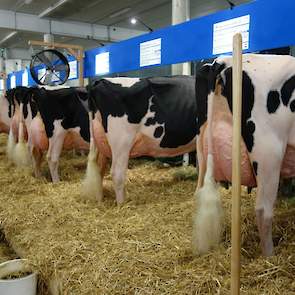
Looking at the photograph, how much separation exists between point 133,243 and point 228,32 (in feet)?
7.69

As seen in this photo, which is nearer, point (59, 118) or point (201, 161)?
point (201, 161)

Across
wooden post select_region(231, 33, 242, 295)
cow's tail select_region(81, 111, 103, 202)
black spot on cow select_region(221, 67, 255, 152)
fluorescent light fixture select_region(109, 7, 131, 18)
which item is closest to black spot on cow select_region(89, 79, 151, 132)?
cow's tail select_region(81, 111, 103, 202)

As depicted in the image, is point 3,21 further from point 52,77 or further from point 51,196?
point 51,196

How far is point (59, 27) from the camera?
11641 millimetres

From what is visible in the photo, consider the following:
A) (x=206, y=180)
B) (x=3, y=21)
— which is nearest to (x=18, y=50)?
(x=3, y=21)

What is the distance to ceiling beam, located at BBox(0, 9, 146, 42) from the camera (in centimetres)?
1091

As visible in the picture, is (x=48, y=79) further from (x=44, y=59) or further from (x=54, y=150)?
(x=54, y=150)

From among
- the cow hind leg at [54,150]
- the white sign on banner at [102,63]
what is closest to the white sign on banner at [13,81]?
the white sign on banner at [102,63]

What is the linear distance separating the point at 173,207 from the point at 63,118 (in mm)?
2013

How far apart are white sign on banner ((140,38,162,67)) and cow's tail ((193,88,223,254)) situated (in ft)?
9.25

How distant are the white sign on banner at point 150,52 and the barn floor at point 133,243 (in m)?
1.73

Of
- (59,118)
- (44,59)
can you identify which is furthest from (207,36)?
(44,59)

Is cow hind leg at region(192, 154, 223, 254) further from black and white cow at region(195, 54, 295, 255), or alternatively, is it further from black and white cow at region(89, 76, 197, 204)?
black and white cow at region(89, 76, 197, 204)

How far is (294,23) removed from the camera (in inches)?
124
